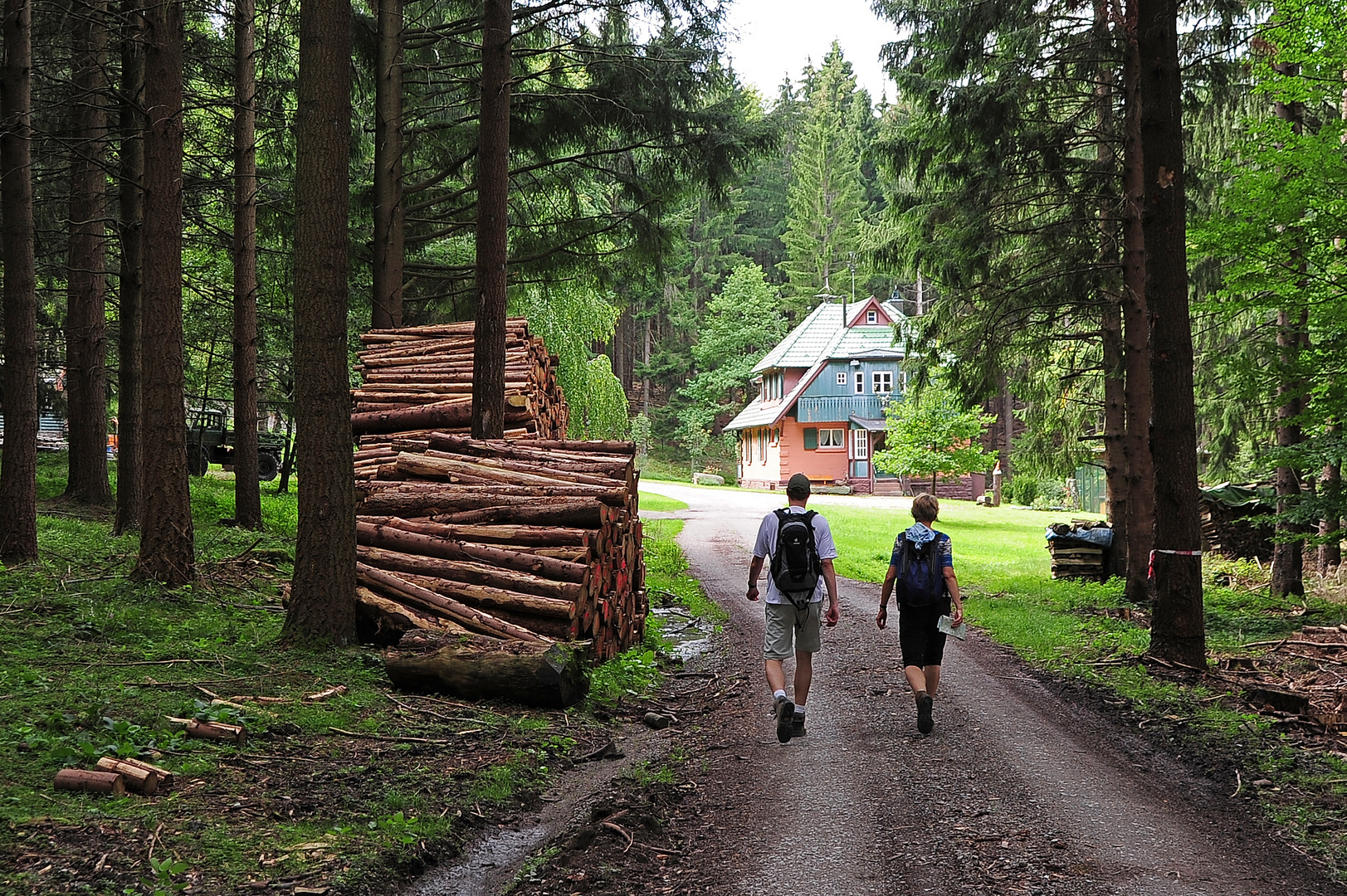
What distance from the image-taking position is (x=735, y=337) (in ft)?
210

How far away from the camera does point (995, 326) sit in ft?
50.1

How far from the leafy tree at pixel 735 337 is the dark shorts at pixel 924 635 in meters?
55.6

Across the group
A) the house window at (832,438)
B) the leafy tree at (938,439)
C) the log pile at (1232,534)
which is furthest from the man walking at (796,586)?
the house window at (832,438)

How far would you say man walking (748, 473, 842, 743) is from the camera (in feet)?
25.6

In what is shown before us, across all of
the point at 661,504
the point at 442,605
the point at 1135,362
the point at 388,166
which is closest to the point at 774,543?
the point at 442,605

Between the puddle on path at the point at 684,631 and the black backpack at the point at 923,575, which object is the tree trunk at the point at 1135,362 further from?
the black backpack at the point at 923,575

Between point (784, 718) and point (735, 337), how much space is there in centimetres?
5745

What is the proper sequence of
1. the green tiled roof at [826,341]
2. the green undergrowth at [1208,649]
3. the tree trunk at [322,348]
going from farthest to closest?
Answer: the green tiled roof at [826,341]
the tree trunk at [322,348]
the green undergrowth at [1208,649]

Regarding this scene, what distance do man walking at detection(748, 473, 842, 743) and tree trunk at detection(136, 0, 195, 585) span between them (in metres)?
5.91

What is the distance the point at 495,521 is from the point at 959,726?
16.1 ft

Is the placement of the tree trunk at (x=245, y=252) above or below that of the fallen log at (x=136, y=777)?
above

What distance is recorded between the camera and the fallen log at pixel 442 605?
8.77 m

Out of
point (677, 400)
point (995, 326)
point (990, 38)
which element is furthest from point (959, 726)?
point (677, 400)

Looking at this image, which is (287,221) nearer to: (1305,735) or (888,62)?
(888,62)
